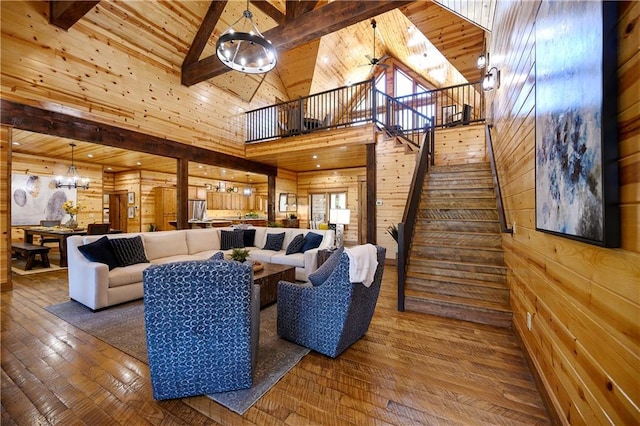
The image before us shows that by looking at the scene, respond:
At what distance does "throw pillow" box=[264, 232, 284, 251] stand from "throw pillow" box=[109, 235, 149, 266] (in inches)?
77.2

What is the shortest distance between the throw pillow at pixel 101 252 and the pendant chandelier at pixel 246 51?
2.77m

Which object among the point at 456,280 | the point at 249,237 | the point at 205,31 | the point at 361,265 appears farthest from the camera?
the point at 205,31

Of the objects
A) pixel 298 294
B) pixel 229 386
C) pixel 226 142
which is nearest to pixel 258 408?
pixel 229 386

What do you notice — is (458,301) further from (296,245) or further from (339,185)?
(339,185)

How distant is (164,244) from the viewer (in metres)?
4.34

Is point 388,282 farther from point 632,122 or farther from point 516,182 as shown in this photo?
point 632,122

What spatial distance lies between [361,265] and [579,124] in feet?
4.59

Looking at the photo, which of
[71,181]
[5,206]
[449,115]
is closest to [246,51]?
[5,206]

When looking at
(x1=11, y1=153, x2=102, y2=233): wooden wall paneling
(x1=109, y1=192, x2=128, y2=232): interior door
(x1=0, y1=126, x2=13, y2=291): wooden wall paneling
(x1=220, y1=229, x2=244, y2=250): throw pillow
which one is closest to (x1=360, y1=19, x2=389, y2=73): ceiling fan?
(x1=220, y1=229, x2=244, y2=250): throw pillow

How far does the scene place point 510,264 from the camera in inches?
114

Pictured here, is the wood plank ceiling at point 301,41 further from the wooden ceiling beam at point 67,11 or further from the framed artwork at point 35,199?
the framed artwork at point 35,199

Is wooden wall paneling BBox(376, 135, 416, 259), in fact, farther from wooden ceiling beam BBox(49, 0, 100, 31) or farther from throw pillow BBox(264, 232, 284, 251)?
wooden ceiling beam BBox(49, 0, 100, 31)

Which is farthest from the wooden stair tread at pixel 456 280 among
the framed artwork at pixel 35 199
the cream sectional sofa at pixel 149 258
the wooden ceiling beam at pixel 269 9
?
the framed artwork at pixel 35 199

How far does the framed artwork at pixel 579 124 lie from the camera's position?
3.19 feet
